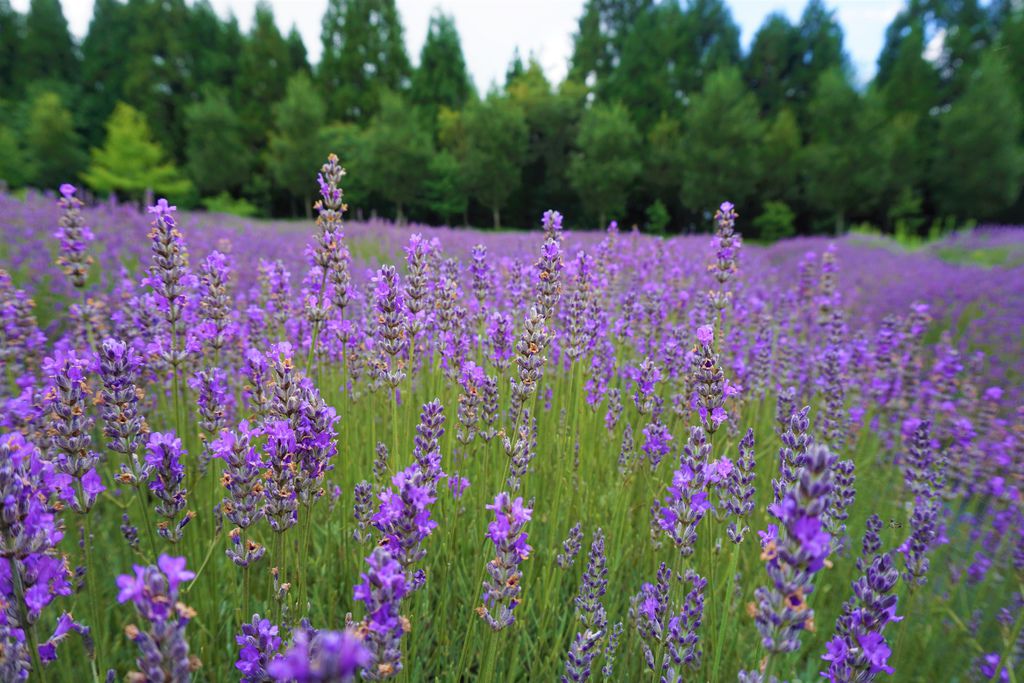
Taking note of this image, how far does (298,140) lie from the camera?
2547cm

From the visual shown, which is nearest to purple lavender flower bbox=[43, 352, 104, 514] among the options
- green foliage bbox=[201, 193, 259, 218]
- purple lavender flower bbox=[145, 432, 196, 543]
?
purple lavender flower bbox=[145, 432, 196, 543]

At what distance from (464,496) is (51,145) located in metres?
34.8

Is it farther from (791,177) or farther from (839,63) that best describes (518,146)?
(839,63)

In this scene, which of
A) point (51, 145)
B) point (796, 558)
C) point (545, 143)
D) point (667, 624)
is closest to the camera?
point (796, 558)

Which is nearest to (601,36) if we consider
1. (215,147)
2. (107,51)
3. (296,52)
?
(296,52)

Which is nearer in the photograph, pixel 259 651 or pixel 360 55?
pixel 259 651

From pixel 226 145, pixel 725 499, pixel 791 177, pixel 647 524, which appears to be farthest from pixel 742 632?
pixel 226 145

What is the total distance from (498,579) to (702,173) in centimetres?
2659

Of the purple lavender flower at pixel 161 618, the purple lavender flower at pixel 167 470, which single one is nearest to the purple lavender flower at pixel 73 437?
the purple lavender flower at pixel 167 470

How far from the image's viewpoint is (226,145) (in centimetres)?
2722

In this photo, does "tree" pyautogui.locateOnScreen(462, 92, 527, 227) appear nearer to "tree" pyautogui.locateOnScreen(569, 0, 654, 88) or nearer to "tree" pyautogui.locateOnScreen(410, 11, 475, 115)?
"tree" pyautogui.locateOnScreen(410, 11, 475, 115)

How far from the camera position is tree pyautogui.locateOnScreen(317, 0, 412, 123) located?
102 ft

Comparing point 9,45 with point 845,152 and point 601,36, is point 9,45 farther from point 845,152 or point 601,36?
point 845,152

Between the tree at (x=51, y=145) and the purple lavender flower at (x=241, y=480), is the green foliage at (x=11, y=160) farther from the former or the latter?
the purple lavender flower at (x=241, y=480)
